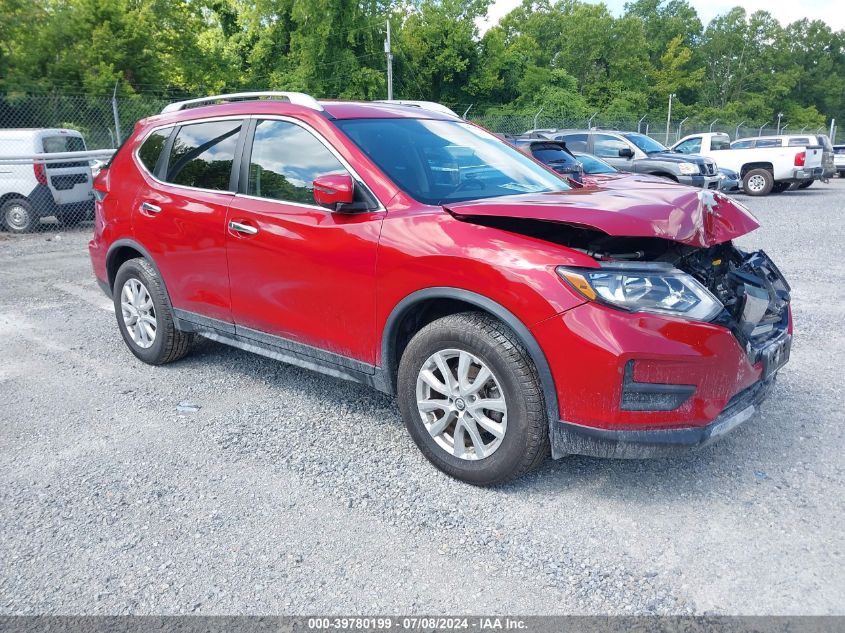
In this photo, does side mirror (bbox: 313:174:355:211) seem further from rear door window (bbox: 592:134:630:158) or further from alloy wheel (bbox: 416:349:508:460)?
rear door window (bbox: 592:134:630:158)

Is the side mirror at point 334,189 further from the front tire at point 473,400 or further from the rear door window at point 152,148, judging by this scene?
the rear door window at point 152,148

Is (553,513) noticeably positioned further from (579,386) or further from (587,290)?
(587,290)

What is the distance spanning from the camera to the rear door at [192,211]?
4.18 m

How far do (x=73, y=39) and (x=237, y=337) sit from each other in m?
33.4

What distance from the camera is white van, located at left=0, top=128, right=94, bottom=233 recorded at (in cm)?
1143

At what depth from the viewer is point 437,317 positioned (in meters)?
3.42

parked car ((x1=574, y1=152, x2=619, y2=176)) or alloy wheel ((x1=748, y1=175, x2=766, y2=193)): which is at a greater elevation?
parked car ((x1=574, y1=152, x2=619, y2=176))

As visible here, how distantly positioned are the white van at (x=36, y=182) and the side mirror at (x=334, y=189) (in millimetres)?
9680

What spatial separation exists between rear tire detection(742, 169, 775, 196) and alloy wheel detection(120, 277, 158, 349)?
61.8ft

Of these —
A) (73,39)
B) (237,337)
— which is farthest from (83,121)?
(237,337)

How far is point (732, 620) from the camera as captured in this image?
7.65ft

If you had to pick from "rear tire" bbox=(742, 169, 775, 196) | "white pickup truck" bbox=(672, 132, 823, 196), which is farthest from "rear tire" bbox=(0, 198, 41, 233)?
"rear tire" bbox=(742, 169, 775, 196)

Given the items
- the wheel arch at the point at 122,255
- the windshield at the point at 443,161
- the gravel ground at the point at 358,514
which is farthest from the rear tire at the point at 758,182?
the wheel arch at the point at 122,255

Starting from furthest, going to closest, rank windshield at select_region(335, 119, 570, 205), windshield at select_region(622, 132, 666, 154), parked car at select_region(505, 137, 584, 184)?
windshield at select_region(622, 132, 666, 154), parked car at select_region(505, 137, 584, 184), windshield at select_region(335, 119, 570, 205)
